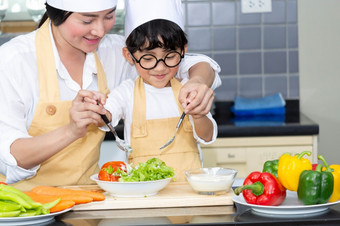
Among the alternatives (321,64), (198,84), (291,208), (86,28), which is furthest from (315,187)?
(321,64)

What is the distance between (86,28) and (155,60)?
252 millimetres

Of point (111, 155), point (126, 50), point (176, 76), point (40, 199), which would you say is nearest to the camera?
point (40, 199)

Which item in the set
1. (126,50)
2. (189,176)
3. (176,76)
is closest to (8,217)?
(189,176)

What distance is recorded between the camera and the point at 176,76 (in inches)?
86.7

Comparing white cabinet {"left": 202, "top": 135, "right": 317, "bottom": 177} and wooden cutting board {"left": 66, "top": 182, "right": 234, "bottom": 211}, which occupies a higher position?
wooden cutting board {"left": 66, "top": 182, "right": 234, "bottom": 211}

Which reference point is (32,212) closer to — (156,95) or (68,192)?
(68,192)

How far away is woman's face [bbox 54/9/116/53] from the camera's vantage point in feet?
5.96

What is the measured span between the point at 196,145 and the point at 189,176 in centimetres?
50

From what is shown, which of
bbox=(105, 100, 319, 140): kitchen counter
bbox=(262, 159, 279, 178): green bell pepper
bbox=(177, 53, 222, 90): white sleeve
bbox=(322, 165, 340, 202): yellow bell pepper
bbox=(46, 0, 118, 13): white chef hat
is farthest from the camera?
bbox=(105, 100, 319, 140): kitchen counter

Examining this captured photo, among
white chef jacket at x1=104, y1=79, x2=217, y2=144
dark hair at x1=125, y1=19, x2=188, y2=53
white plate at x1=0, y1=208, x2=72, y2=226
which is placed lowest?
white plate at x1=0, y1=208, x2=72, y2=226

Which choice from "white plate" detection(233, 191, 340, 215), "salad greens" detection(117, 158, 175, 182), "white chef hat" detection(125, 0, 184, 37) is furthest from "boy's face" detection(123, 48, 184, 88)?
"white plate" detection(233, 191, 340, 215)

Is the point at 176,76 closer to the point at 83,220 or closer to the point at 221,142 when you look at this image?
the point at 221,142

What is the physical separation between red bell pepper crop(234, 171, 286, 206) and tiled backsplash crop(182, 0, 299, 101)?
77.0 inches

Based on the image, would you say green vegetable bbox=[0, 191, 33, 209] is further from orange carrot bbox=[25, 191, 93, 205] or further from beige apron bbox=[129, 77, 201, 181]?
beige apron bbox=[129, 77, 201, 181]
